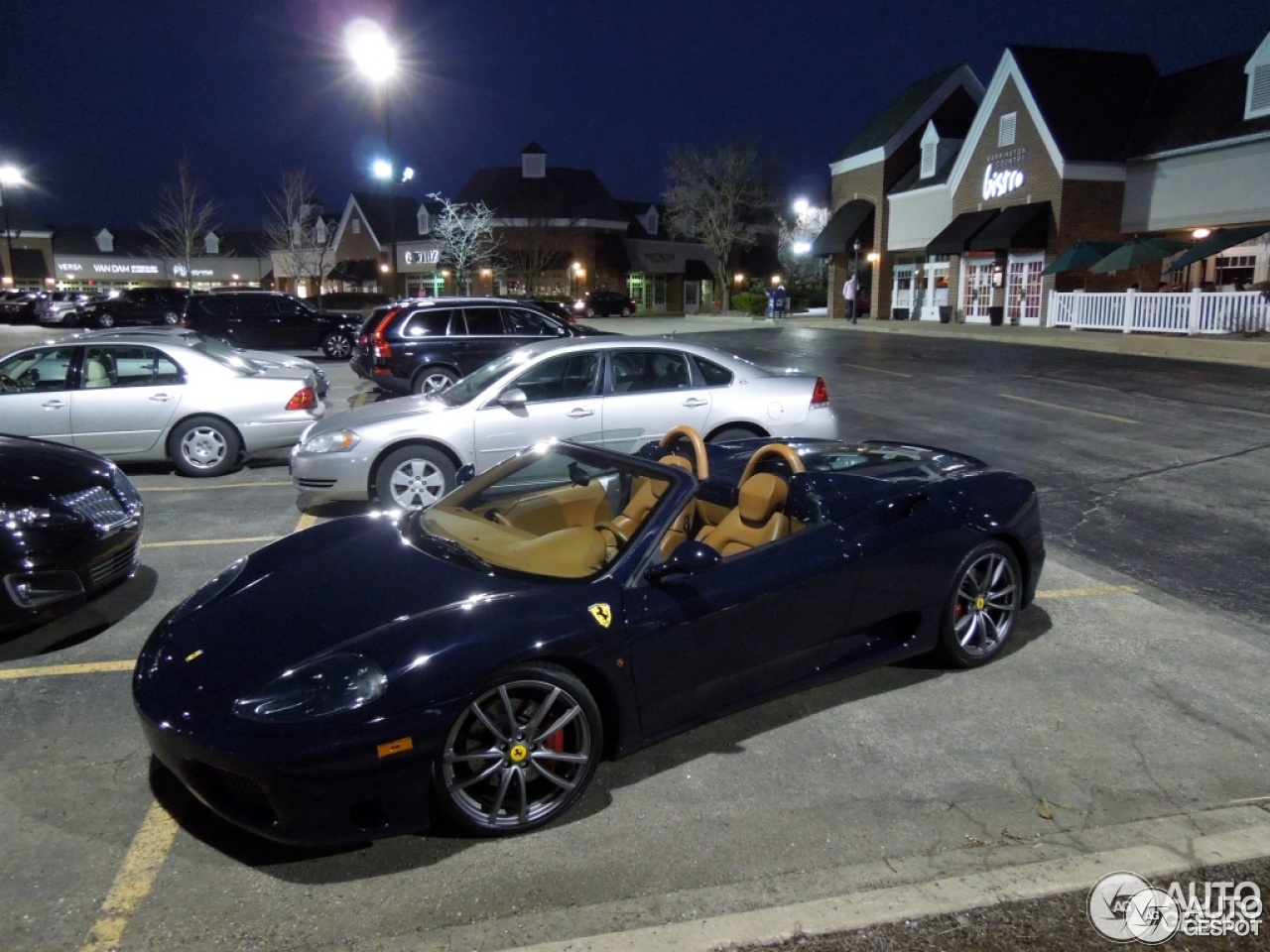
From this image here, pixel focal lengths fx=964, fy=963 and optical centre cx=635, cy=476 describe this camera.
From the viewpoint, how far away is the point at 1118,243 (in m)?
29.3

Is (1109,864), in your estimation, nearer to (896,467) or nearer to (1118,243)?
(896,467)

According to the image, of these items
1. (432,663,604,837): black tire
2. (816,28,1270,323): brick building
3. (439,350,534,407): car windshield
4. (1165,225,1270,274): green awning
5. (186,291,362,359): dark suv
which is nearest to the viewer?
(432,663,604,837): black tire

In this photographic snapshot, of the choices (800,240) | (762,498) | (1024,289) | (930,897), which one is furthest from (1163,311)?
(800,240)

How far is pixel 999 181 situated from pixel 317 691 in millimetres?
34038

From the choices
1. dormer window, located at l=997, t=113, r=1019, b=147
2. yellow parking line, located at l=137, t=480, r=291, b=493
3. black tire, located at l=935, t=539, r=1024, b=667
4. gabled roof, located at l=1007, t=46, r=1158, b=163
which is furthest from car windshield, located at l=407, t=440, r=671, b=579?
dormer window, located at l=997, t=113, r=1019, b=147

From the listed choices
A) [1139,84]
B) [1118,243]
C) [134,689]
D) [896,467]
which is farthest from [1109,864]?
[1139,84]

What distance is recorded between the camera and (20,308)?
43188mm

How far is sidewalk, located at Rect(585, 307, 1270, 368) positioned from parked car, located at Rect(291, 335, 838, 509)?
15.7m

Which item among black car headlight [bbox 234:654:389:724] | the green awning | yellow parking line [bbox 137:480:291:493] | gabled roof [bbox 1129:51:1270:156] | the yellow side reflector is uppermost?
gabled roof [bbox 1129:51:1270:156]

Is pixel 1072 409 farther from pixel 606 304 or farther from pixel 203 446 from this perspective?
pixel 606 304

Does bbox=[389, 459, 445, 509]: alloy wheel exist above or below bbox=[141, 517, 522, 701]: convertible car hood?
below

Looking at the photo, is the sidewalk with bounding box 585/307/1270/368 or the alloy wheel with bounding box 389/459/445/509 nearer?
the alloy wheel with bounding box 389/459/445/509

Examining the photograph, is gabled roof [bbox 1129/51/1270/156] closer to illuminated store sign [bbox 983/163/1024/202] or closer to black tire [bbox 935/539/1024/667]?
illuminated store sign [bbox 983/163/1024/202]

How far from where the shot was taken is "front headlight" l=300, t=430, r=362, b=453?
7.57 m
